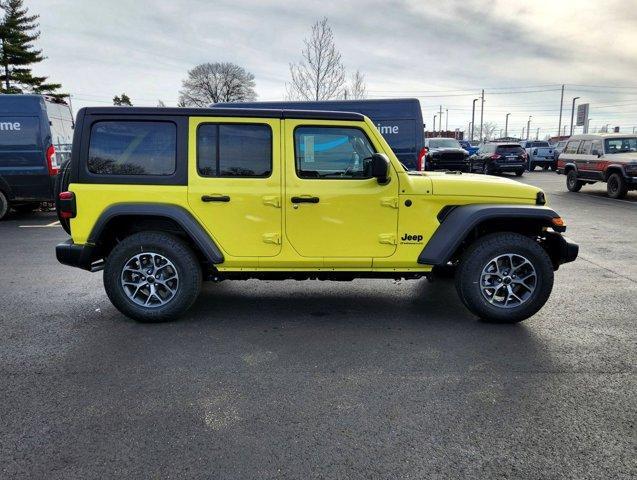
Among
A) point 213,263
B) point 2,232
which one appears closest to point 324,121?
point 213,263

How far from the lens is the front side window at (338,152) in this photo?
4496 mm

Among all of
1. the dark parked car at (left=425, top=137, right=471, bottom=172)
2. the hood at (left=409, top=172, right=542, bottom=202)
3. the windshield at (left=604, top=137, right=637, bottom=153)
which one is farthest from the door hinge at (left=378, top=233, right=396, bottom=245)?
the dark parked car at (left=425, top=137, right=471, bottom=172)

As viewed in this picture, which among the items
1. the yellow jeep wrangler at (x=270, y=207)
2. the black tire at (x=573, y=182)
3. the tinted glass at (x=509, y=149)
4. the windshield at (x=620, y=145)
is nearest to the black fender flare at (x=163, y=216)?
the yellow jeep wrangler at (x=270, y=207)

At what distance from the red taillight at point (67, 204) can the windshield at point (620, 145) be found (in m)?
16.0

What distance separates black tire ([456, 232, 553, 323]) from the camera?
445 centimetres

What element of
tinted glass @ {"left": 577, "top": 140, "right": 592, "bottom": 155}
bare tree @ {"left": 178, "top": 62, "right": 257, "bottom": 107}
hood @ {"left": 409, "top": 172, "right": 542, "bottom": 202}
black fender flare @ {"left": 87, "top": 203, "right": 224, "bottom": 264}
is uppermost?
bare tree @ {"left": 178, "top": 62, "right": 257, "bottom": 107}

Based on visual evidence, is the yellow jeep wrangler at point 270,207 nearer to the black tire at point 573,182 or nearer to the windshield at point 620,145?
the windshield at point 620,145

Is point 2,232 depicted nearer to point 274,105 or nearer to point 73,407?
point 274,105

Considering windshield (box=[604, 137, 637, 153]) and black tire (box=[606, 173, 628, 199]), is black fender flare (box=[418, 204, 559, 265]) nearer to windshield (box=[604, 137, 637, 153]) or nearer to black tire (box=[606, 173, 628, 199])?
black tire (box=[606, 173, 628, 199])

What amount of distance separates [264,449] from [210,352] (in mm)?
1423

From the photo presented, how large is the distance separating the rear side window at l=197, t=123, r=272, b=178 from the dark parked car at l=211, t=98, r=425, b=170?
5.60 meters

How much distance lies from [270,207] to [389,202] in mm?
1085

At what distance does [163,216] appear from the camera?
4.41m

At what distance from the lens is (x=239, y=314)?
4.86 meters
